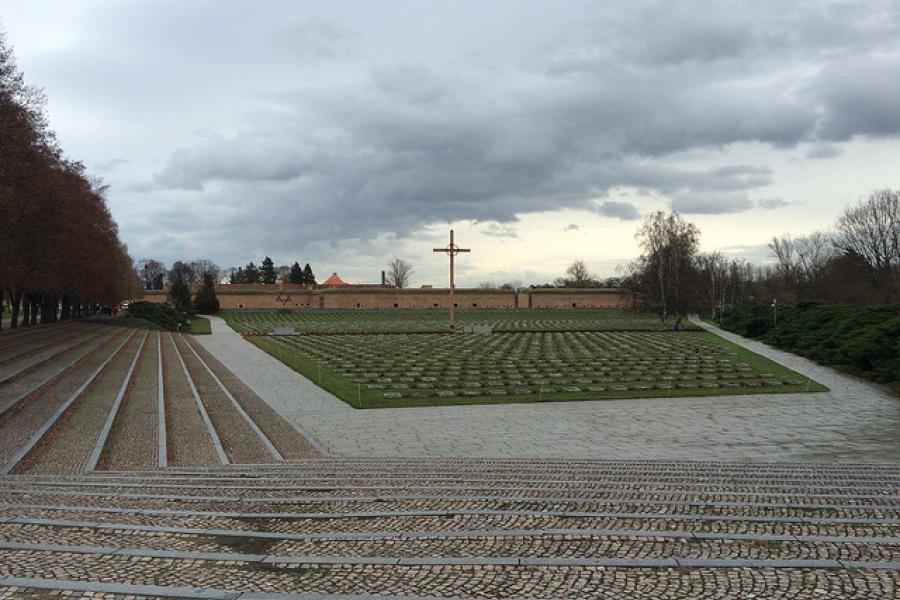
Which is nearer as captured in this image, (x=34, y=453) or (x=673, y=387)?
(x=34, y=453)

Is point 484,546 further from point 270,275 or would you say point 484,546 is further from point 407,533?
point 270,275

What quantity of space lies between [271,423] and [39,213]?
17.6 metres

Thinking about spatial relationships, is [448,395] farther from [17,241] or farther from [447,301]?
[447,301]

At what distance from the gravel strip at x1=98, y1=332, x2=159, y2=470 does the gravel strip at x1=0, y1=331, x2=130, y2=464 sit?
1.26 m

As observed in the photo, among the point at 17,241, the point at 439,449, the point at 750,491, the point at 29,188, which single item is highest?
the point at 29,188

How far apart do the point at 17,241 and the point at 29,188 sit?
2.17 m

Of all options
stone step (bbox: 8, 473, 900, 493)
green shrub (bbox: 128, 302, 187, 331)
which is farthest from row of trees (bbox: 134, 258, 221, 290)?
stone step (bbox: 8, 473, 900, 493)

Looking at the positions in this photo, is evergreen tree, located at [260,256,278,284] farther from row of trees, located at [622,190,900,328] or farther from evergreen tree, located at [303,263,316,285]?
row of trees, located at [622,190,900,328]

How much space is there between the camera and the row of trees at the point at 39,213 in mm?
20547

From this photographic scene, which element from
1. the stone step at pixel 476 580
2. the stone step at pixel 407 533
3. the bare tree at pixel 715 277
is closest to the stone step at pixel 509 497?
the stone step at pixel 407 533

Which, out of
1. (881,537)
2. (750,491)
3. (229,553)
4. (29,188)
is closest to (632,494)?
(750,491)

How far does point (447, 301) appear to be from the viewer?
8525 centimetres

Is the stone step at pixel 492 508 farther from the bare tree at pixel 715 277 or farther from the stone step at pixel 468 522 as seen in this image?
the bare tree at pixel 715 277

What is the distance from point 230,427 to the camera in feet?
42.1
